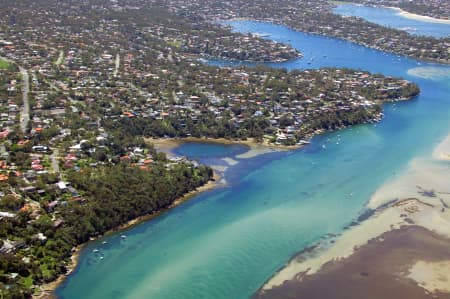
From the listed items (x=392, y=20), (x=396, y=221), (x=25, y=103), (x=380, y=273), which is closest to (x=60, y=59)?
(x=25, y=103)

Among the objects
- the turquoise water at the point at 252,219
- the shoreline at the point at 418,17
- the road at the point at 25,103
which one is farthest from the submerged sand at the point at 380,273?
the shoreline at the point at 418,17

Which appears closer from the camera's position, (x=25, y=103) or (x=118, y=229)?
(x=118, y=229)

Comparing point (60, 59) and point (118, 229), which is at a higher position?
point (60, 59)

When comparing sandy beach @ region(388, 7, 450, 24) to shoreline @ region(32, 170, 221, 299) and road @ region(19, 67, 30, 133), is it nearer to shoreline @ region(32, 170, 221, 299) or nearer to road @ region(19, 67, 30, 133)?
road @ region(19, 67, 30, 133)

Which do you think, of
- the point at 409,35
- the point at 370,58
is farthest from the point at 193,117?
the point at 409,35

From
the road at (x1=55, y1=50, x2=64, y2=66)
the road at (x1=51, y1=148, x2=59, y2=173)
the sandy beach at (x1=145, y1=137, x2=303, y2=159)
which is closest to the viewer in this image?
the road at (x1=51, y1=148, x2=59, y2=173)

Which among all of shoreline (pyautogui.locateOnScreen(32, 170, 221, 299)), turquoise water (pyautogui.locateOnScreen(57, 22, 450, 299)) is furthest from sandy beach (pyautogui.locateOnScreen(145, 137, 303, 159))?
shoreline (pyautogui.locateOnScreen(32, 170, 221, 299))

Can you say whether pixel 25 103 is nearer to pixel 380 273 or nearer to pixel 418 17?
pixel 380 273

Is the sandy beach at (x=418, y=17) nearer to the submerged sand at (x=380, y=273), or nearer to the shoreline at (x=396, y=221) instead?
the shoreline at (x=396, y=221)
